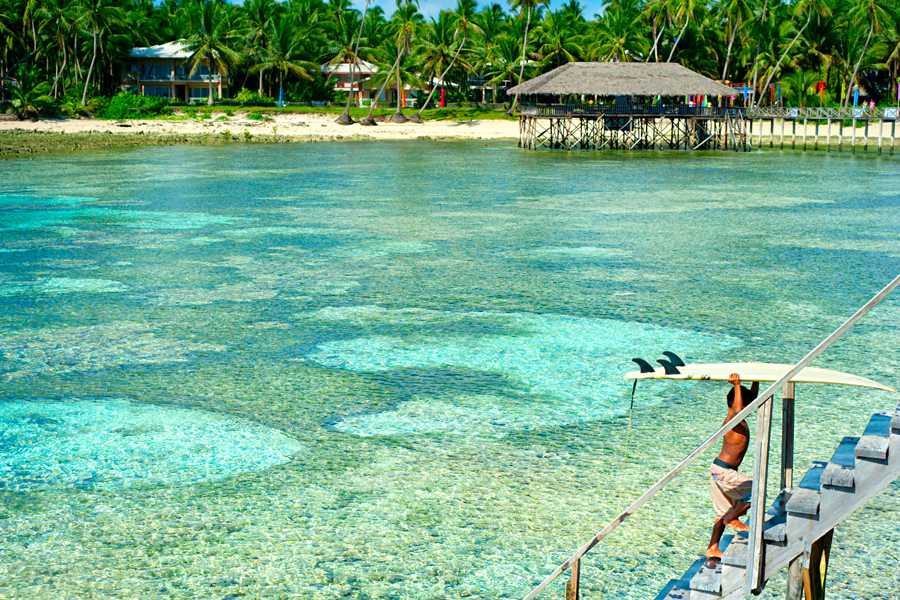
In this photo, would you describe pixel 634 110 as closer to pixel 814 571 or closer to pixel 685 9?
pixel 685 9

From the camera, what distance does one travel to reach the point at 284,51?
2879 inches

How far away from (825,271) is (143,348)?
1108cm

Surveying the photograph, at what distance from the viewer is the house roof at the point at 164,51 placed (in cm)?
7669

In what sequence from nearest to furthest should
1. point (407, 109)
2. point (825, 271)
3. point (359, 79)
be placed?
point (825, 271) < point (407, 109) < point (359, 79)

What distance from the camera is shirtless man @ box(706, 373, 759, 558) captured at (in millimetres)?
5387

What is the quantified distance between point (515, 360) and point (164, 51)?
73659 mm

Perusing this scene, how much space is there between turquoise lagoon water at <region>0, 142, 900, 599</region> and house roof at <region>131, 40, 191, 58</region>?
57.8 meters

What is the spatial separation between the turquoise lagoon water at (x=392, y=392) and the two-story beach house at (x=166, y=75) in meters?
58.6

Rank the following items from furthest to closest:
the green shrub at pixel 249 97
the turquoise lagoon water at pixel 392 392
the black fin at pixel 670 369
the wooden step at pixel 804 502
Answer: the green shrub at pixel 249 97, the turquoise lagoon water at pixel 392 392, the black fin at pixel 670 369, the wooden step at pixel 804 502

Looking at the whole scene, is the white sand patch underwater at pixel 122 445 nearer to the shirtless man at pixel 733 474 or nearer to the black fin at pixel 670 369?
the shirtless man at pixel 733 474

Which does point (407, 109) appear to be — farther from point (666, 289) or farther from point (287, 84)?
point (666, 289)

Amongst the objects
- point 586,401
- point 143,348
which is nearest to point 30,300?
point 143,348

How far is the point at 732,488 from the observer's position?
5.47 meters

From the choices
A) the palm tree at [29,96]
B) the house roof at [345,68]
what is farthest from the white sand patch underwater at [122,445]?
the house roof at [345,68]
